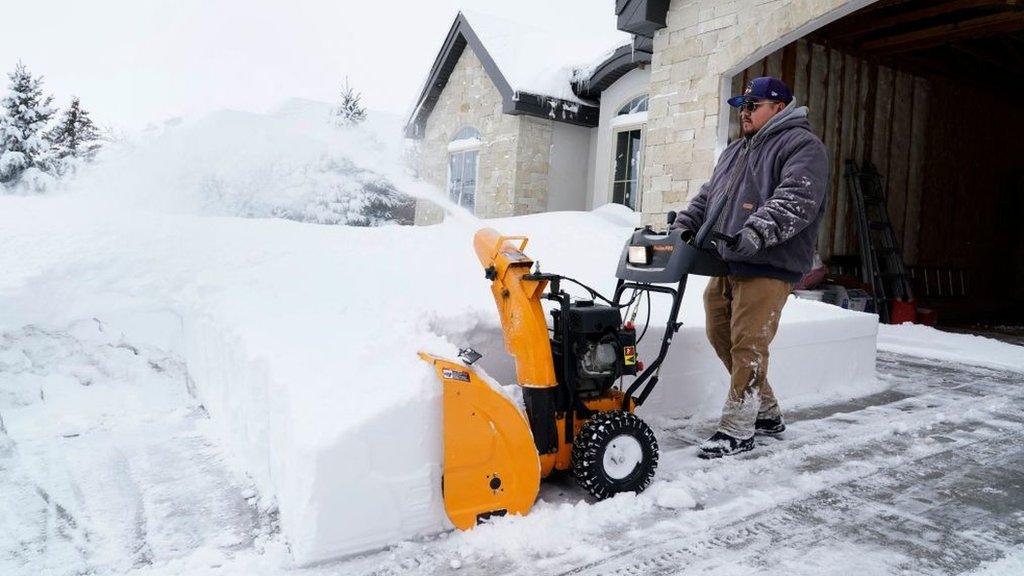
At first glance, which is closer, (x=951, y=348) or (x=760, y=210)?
(x=760, y=210)

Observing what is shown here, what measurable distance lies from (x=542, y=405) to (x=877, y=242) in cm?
963

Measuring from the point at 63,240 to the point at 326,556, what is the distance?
3691 mm

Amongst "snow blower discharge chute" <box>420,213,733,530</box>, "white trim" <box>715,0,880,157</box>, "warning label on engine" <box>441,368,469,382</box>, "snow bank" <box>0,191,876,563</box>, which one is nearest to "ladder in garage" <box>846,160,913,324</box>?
"white trim" <box>715,0,880,157</box>

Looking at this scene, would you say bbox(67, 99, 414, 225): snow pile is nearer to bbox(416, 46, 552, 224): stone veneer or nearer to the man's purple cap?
bbox(416, 46, 552, 224): stone veneer

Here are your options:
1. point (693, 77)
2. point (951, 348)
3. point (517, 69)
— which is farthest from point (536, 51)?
point (951, 348)

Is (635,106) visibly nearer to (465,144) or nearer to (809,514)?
(465,144)

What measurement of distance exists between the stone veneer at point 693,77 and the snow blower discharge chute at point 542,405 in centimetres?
558

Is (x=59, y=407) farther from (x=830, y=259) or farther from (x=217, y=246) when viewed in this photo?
(x=830, y=259)

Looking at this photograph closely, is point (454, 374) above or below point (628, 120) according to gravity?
below

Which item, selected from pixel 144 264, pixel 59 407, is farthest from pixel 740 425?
pixel 144 264

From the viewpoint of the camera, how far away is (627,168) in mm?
11859

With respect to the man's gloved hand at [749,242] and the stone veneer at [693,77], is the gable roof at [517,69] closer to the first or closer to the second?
the stone veneer at [693,77]

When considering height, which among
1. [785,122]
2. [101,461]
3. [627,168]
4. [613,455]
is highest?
[627,168]

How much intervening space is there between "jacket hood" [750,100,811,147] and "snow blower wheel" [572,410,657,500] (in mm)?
1551
